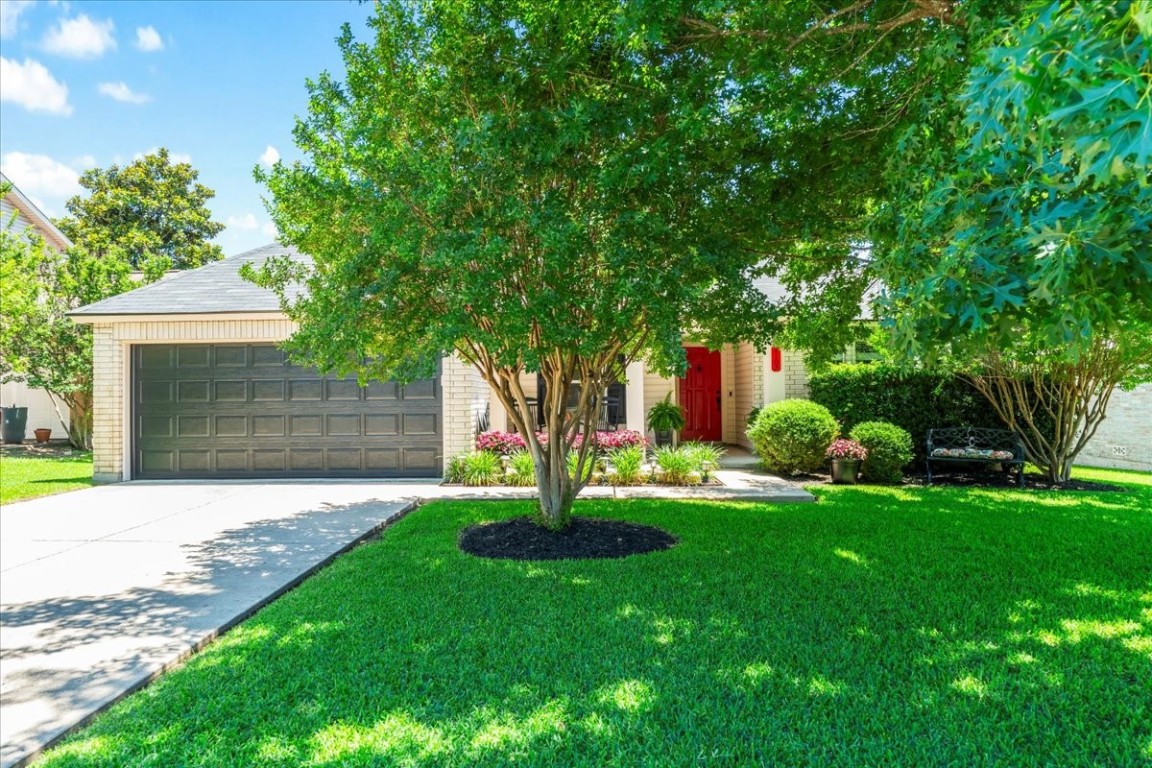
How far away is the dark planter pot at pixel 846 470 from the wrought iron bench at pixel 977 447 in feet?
3.68

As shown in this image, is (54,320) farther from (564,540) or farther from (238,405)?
(564,540)

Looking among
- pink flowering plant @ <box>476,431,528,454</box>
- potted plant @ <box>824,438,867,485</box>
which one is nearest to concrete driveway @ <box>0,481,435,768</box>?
pink flowering plant @ <box>476,431,528,454</box>

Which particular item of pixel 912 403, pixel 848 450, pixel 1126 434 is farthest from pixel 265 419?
pixel 1126 434

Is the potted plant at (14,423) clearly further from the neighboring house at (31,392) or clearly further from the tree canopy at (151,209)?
the tree canopy at (151,209)

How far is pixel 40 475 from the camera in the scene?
11.3 meters

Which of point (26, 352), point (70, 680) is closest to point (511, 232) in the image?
point (70, 680)

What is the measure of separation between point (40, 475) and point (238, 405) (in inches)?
164

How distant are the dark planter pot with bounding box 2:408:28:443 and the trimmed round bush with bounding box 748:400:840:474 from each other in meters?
19.9

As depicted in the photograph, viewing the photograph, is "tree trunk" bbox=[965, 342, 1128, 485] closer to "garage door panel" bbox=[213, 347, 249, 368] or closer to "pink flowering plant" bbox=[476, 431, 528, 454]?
"pink flowering plant" bbox=[476, 431, 528, 454]

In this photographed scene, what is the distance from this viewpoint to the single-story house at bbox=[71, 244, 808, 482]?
1033 centimetres

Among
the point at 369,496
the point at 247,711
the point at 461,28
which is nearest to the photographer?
the point at 247,711

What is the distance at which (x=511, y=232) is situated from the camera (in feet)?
16.2

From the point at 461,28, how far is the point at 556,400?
3.22 m

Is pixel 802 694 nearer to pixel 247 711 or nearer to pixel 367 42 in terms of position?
pixel 247 711
